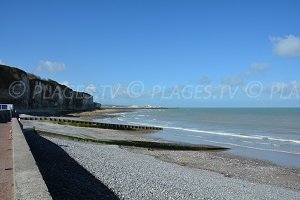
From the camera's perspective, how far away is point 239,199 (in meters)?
11.6

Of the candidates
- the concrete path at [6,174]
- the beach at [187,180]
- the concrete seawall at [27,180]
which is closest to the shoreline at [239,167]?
the beach at [187,180]

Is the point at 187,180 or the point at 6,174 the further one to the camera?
the point at 187,180

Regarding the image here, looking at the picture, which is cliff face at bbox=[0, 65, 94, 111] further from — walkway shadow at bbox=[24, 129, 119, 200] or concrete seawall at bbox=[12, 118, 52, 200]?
concrete seawall at bbox=[12, 118, 52, 200]

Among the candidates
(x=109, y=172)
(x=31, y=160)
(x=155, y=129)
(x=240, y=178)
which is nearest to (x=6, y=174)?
(x=31, y=160)

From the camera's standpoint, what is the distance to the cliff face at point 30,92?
70812 millimetres

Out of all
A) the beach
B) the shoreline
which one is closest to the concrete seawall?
the beach

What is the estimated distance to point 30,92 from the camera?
283 ft

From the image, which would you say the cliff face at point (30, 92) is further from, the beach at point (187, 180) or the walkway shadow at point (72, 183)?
the walkway shadow at point (72, 183)

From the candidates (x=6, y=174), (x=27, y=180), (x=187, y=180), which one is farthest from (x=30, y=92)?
(x=27, y=180)

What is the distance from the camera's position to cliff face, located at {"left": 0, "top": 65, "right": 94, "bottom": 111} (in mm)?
70812

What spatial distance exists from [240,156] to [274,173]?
638 cm

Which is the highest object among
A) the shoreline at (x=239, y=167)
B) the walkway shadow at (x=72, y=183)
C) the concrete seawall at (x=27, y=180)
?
the concrete seawall at (x=27, y=180)

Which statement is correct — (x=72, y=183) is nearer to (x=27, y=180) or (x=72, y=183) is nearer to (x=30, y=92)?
(x=27, y=180)

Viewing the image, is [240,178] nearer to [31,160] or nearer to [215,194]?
[215,194]
